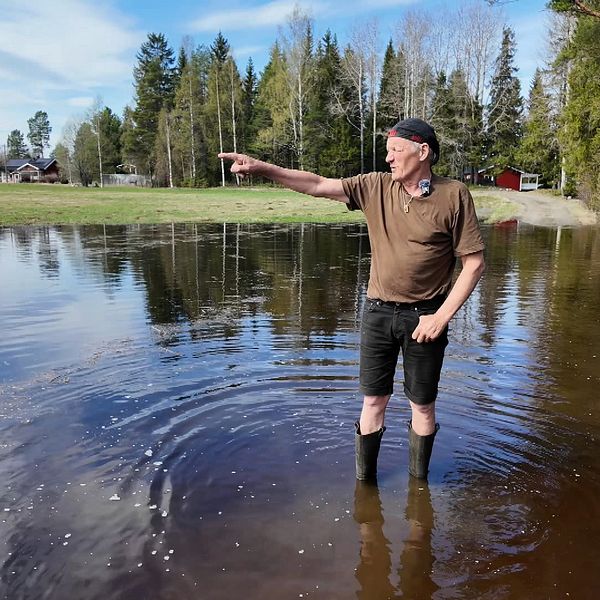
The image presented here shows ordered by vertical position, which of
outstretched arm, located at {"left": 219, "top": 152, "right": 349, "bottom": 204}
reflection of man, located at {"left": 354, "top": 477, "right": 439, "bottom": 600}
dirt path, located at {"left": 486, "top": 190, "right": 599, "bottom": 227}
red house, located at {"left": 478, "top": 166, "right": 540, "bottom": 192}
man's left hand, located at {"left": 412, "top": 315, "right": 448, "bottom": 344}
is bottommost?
reflection of man, located at {"left": 354, "top": 477, "right": 439, "bottom": 600}

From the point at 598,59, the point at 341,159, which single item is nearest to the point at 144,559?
the point at 598,59

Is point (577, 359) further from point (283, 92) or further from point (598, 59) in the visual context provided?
point (283, 92)

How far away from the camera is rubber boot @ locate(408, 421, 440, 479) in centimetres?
368

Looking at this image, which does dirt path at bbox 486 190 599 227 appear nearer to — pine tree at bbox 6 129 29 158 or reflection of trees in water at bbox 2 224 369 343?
reflection of trees in water at bbox 2 224 369 343

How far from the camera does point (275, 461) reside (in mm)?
3975

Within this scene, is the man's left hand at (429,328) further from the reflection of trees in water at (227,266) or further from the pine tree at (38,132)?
the pine tree at (38,132)

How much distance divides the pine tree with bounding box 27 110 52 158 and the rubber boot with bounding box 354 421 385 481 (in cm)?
16526

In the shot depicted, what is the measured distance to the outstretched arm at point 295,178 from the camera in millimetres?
3398

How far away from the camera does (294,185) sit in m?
3.52

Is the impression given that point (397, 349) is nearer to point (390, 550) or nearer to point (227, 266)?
point (390, 550)

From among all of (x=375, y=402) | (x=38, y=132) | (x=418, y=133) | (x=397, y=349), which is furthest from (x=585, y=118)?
(x=38, y=132)

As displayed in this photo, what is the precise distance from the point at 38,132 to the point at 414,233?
16869 cm

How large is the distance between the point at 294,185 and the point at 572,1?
1259cm

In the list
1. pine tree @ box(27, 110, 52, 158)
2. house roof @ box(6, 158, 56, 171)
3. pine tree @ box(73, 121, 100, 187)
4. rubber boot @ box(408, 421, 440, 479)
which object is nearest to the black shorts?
rubber boot @ box(408, 421, 440, 479)
